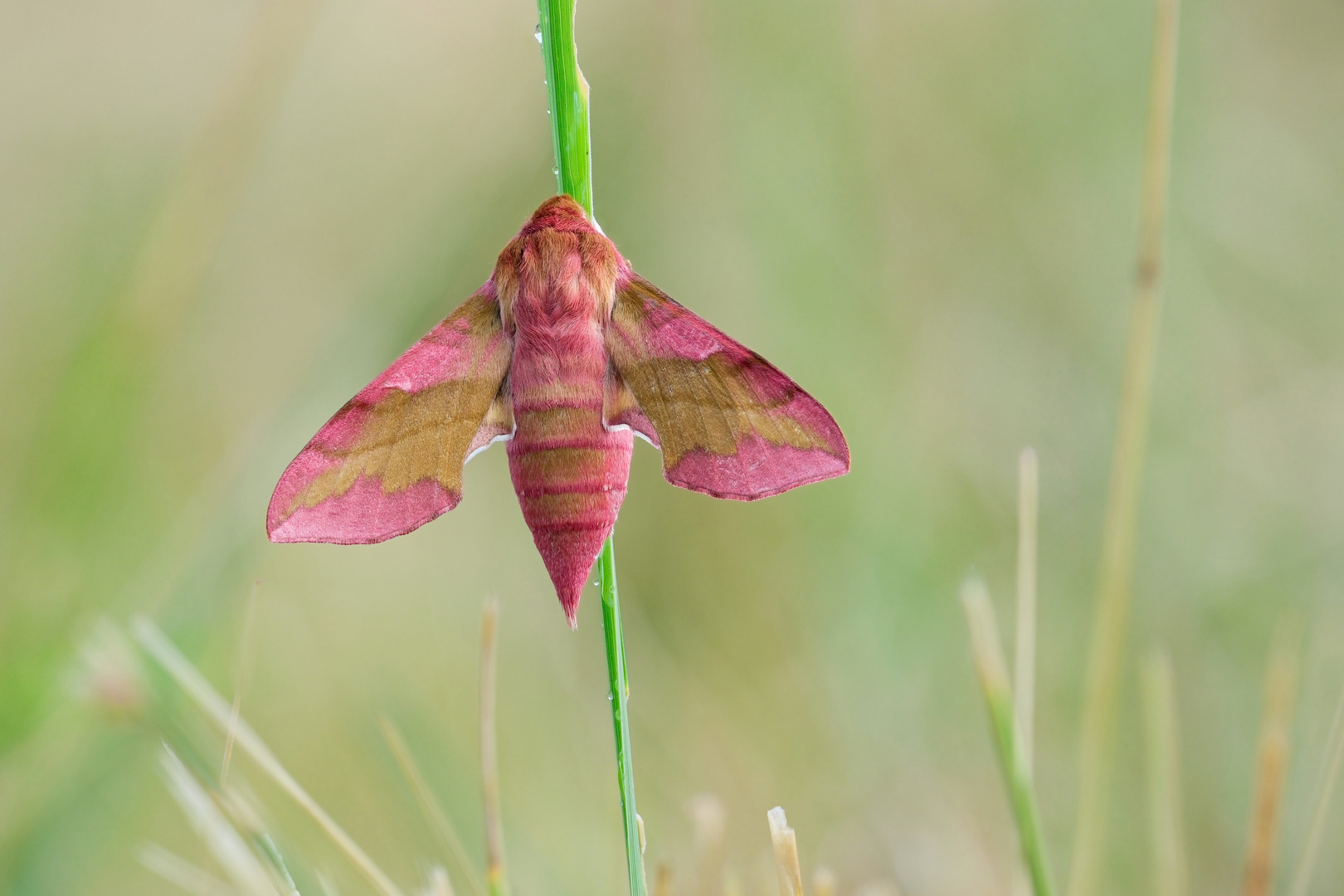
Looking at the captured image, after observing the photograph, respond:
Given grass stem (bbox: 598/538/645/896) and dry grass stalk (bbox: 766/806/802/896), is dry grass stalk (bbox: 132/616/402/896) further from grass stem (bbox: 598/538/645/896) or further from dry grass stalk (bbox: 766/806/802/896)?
dry grass stalk (bbox: 766/806/802/896)

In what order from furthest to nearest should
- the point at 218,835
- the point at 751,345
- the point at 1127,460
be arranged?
the point at 751,345
the point at 1127,460
the point at 218,835

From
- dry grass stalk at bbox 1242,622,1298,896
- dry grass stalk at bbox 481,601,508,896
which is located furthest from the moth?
dry grass stalk at bbox 1242,622,1298,896

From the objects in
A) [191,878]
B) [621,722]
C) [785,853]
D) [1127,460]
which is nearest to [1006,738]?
[785,853]

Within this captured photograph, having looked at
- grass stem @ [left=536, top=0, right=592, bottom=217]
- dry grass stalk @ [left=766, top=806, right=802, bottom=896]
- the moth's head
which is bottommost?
dry grass stalk @ [left=766, top=806, right=802, bottom=896]

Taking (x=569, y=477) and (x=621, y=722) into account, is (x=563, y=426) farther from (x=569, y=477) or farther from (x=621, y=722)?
(x=621, y=722)

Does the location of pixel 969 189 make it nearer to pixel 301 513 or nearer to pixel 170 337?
pixel 170 337

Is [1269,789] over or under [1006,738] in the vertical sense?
under
